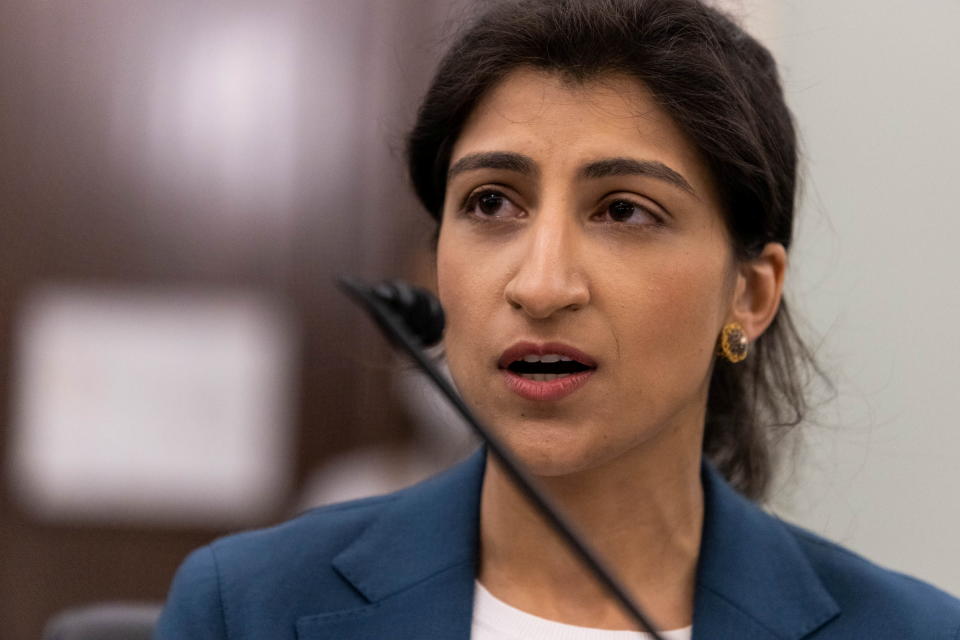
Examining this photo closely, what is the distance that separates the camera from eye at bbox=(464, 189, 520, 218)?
1288 mm

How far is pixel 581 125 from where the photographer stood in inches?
49.6

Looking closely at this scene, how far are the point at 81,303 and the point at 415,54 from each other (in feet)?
2.33

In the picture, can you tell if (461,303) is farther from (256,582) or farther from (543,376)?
(256,582)

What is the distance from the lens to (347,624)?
130 centimetres

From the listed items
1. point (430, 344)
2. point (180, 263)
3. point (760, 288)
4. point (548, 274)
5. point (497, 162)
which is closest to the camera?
point (430, 344)

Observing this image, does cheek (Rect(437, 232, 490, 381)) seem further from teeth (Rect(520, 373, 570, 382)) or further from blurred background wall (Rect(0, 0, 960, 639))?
blurred background wall (Rect(0, 0, 960, 639))

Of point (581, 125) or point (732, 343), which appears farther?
point (732, 343)

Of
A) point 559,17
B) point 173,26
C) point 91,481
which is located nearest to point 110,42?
point 173,26

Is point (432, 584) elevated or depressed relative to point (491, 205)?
depressed

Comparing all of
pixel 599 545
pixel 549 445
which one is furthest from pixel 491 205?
pixel 599 545

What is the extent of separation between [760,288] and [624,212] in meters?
0.25

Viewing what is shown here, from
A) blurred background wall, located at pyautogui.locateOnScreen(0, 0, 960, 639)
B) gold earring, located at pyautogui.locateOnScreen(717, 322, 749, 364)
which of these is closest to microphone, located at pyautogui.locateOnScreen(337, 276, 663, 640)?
gold earring, located at pyautogui.locateOnScreen(717, 322, 749, 364)

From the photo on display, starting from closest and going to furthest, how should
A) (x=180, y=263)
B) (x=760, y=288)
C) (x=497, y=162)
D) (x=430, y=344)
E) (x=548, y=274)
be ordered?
1. (x=430, y=344)
2. (x=548, y=274)
3. (x=497, y=162)
4. (x=760, y=288)
5. (x=180, y=263)

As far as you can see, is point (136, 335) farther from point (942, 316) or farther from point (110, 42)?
point (942, 316)
